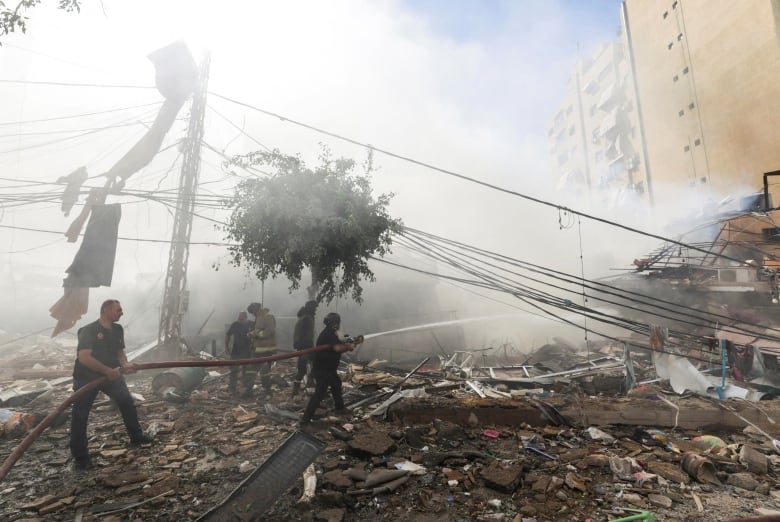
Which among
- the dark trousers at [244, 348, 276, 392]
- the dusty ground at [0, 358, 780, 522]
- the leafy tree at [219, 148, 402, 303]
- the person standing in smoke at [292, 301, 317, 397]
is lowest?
the dusty ground at [0, 358, 780, 522]

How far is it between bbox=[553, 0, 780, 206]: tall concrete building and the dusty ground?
75.8 feet

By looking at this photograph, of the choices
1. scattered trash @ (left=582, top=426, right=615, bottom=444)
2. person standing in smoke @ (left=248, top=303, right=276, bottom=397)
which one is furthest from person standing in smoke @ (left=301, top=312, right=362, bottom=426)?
scattered trash @ (left=582, top=426, right=615, bottom=444)

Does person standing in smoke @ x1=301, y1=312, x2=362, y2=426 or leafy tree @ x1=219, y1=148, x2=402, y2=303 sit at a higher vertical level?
leafy tree @ x1=219, y1=148, x2=402, y2=303

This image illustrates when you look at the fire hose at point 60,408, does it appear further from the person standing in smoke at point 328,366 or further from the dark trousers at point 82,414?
the person standing in smoke at point 328,366

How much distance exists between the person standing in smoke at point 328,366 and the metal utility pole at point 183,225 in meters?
7.06

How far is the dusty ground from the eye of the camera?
11.6ft

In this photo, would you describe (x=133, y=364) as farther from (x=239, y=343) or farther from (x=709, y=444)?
(x=709, y=444)

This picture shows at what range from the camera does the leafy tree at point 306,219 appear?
8.13 m

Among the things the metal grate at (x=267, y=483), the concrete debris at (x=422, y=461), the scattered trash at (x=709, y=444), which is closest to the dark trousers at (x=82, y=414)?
the concrete debris at (x=422, y=461)

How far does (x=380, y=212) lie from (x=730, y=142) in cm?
2766

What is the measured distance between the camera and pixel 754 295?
1534cm

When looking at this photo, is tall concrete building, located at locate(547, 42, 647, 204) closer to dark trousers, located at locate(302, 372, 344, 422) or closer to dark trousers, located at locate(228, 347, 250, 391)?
dark trousers, located at locate(302, 372, 344, 422)

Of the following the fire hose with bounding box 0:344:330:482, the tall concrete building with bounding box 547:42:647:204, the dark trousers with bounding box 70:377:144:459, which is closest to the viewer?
the fire hose with bounding box 0:344:330:482

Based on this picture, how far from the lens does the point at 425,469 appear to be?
4.17 m
